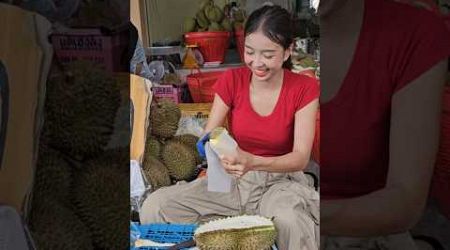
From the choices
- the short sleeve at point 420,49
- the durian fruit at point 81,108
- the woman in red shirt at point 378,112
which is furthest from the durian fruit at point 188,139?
the short sleeve at point 420,49

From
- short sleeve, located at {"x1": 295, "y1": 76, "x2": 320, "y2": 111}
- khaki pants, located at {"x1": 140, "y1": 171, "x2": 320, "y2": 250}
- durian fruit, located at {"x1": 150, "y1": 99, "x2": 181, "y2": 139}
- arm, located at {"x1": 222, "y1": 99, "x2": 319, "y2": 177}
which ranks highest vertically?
short sleeve, located at {"x1": 295, "y1": 76, "x2": 320, "y2": 111}

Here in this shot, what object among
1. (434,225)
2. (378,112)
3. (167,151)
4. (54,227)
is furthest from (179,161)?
(434,225)

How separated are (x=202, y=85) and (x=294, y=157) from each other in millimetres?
174

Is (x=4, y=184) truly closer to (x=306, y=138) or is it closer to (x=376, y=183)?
A: (x=306, y=138)

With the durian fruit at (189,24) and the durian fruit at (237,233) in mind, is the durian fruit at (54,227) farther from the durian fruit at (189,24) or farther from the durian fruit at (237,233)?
the durian fruit at (189,24)

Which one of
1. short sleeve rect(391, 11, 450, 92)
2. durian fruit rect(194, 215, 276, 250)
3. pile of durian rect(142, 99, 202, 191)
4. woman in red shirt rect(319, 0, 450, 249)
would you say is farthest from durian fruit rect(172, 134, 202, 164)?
short sleeve rect(391, 11, 450, 92)

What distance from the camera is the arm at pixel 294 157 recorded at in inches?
29.9

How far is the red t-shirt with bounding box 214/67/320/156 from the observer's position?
764 millimetres

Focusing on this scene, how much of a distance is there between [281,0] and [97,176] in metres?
0.40

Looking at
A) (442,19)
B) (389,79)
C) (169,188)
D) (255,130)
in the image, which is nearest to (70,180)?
(169,188)

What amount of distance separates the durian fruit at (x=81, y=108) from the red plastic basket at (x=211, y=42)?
14 cm

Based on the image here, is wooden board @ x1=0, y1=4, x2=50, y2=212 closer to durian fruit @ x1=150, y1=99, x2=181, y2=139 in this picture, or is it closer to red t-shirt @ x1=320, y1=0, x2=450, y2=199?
durian fruit @ x1=150, y1=99, x2=181, y2=139

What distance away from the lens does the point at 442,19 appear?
2.74 ft

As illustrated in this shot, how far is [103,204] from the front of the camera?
85cm
